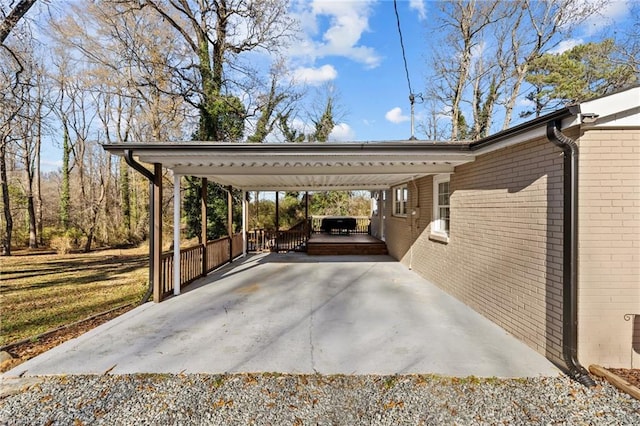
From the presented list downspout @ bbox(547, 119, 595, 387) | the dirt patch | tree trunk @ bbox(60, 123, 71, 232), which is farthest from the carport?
tree trunk @ bbox(60, 123, 71, 232)

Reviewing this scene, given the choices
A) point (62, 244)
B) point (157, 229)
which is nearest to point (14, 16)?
point (157, 229)

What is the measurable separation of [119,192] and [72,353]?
777 inches

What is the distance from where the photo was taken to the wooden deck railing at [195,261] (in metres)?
5.89

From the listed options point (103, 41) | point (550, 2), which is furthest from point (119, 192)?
point (550, 2)

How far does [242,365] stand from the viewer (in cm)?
324

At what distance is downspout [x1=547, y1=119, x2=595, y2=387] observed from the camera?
3.02 meters

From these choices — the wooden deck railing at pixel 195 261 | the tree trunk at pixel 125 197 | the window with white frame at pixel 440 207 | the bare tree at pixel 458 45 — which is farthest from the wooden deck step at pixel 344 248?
the tree trunk at pixel 125 197

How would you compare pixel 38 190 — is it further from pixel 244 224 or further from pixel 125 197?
pixel 244 224

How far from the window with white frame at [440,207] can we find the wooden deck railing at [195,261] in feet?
19.2

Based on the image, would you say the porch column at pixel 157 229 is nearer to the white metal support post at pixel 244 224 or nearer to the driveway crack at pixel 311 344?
the driveway crack at pixel 311 344

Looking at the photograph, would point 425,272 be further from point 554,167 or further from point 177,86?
point 177,86

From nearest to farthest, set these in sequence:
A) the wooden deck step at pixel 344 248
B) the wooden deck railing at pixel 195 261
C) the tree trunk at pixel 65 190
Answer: the wooden deck railing at pixel 195 261, the wooden deck step at pixel 344 248, the tree trunk at pixel 65 190

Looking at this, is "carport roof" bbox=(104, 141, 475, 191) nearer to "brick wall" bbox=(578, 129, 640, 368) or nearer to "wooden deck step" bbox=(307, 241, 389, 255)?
"brick wall" bbox=(578, 129, 640, 368)

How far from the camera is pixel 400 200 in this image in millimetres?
9844
